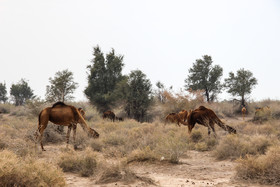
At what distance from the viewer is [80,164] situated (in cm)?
754

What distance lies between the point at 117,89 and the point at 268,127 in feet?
62.3

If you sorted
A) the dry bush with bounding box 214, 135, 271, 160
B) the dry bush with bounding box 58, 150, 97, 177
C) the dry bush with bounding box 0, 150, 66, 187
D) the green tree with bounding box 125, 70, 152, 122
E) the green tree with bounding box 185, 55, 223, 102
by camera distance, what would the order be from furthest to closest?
the green tree with bounding box 185, 55, 223, 102 → the green tree with bounding box 125, 70, 152, 122 → the dry bush with bounding box 214, 135, 271, 160 → the dry bush with bounding box 58, 150, 97, 177 → the dry bush with bounding box 0, 150, 66, 187

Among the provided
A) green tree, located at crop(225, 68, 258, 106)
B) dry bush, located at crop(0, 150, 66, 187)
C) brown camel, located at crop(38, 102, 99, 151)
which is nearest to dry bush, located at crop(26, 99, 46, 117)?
brown camel, located at crop(38, 102, 99, 151)

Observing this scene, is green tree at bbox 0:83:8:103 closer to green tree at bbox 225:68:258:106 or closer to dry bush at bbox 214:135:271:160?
green tree at bbox 225:68:258:106

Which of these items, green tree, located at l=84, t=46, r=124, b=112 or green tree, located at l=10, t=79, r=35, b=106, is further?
green tree, located at l=10, t=79, r=35, b=106

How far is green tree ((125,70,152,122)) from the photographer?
29469mm

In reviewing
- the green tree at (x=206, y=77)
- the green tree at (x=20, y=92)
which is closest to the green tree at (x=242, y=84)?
the green tree at (x=206, y=77)

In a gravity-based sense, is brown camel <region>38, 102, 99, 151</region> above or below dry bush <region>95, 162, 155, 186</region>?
above

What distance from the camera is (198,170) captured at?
7773 mm

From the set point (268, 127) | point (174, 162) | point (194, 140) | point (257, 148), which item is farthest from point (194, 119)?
point (268, 127)

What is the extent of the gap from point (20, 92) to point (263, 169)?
62.6 meters

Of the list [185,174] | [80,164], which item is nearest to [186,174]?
[185,174]

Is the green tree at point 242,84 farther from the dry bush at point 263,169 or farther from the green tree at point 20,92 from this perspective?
the green tree at point 20,92

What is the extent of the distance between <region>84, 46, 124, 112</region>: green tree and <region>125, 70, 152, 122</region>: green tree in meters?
2.66
